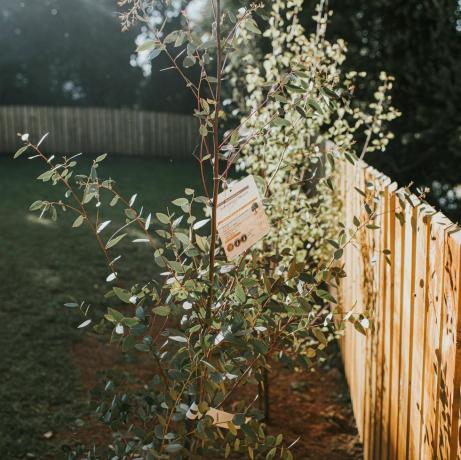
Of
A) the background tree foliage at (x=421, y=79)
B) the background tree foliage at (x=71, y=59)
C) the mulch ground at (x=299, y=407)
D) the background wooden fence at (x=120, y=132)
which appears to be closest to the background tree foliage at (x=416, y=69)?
the background tree foliage at (x=421, y=79)

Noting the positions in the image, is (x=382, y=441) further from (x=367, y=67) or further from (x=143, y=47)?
(x=367, y=67)

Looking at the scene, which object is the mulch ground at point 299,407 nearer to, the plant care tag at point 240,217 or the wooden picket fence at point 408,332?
the wooden picket fence at point 408,332

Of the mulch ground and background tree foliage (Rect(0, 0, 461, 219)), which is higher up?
background tree foliage (Rect(0, 0, 461, 219))

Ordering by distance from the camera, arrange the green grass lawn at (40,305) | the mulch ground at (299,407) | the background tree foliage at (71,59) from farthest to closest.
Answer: the background tree foliage at (71,59) → the green grass lawn at (40,305) → the mulch ground at (299,407)

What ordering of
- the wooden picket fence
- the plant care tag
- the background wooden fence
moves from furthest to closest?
1. the background wooden fence
2. the plant care tag
3. the wooden picket fence

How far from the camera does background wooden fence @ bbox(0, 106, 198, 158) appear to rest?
1723 cm

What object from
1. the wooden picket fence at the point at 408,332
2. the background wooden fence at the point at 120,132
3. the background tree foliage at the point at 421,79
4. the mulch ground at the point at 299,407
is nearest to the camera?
the wooden picket fence at the point at 408,332

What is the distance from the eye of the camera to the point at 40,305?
571 centimetres

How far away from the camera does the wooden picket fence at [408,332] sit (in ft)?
5.57

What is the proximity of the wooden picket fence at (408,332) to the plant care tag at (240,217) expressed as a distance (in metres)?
0.46

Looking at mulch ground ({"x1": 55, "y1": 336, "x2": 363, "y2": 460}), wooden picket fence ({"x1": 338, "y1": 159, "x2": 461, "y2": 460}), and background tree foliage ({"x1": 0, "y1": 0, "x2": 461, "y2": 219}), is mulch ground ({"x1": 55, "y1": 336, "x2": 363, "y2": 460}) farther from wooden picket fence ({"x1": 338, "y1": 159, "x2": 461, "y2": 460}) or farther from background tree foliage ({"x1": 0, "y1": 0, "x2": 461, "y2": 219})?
background tree foliage ({"x1": 0, "y1": 0, "x2": 461, "y2": 219})

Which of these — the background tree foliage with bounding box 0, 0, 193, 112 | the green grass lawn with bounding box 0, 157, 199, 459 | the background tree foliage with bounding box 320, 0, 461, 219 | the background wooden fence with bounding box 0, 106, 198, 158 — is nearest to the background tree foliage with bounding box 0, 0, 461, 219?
the background tree foliage with bounding box 320, 0, 461, 219

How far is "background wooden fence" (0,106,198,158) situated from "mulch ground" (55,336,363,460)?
497 inches

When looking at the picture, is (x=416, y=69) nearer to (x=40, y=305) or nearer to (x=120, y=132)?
(x=40, y=305)
